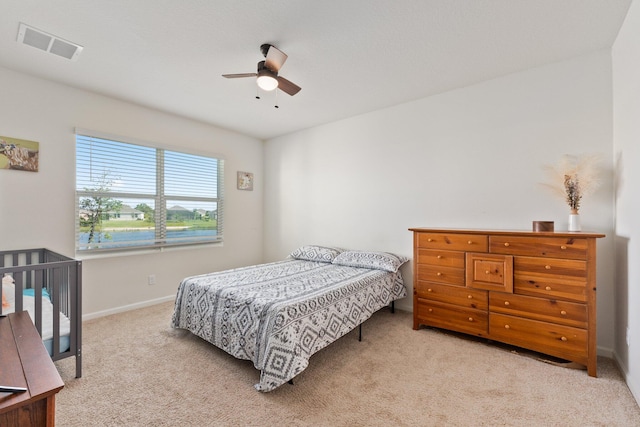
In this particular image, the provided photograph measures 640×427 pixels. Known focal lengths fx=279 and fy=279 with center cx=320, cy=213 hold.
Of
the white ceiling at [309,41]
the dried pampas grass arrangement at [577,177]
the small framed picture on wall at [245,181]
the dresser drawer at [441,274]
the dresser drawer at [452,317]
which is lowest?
the dresser drawer at [452,317]

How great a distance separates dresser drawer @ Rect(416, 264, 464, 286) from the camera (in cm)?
261

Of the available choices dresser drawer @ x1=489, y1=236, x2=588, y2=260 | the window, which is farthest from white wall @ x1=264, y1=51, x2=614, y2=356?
the window

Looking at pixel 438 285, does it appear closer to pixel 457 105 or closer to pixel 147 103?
pixel 457 105

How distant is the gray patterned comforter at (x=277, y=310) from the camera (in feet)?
6.11

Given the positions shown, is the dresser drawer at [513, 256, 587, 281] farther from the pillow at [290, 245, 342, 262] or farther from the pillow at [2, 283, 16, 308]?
the pillow at [2, 283, 16, 308]

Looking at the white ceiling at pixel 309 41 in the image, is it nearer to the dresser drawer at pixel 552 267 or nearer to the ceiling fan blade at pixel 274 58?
the ceiling fan blade at pixel 274 58

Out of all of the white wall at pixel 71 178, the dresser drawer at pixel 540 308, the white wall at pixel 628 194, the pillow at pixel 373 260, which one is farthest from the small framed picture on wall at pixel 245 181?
the white wall at pixel 628 194

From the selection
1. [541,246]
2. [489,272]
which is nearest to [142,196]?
[489,272]

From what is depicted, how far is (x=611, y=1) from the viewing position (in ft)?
5.96

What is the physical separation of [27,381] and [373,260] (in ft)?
9.22

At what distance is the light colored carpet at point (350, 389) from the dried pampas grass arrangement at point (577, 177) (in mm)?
1338

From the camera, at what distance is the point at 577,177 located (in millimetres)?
2312

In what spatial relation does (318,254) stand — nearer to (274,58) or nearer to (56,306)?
(274,58)

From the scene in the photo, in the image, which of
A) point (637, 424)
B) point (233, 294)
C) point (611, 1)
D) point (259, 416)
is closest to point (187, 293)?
point (233, 294)
